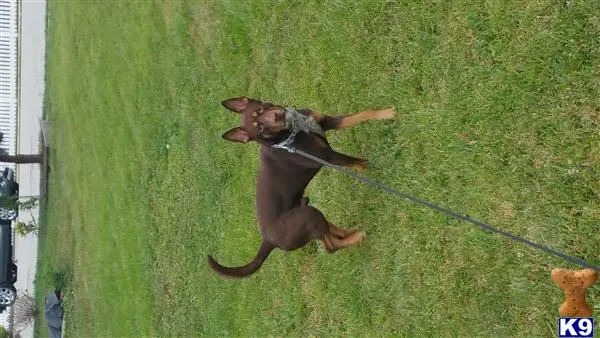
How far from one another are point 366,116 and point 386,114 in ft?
0.48

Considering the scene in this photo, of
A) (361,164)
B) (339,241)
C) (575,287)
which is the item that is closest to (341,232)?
(339,241)

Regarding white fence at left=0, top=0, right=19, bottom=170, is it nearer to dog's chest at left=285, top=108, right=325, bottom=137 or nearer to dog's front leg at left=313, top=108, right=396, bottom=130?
dog's front leg at left=313, top=108, right=396, bottom=130

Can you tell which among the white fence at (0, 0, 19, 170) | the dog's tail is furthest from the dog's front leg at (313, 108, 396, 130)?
the white fence at (0, 0, 19, 170)

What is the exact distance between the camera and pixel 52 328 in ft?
35.5

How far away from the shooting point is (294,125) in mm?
3865

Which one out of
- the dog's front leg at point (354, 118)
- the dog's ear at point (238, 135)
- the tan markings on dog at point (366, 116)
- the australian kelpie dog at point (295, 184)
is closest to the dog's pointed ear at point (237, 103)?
the australian kelpie dog at point (295, 184)

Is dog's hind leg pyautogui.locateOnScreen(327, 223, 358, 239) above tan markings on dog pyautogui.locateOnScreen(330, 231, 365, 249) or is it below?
above

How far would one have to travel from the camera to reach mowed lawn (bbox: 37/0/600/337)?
3477 mm

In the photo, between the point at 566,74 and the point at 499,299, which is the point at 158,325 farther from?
the point at 566,74

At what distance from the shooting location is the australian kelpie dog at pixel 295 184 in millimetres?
4023

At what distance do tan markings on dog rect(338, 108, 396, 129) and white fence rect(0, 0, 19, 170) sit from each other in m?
10.3

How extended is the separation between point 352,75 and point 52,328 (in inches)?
327

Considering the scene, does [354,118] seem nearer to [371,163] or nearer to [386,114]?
[386,114]

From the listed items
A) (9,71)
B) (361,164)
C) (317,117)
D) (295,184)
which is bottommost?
(295,184)
